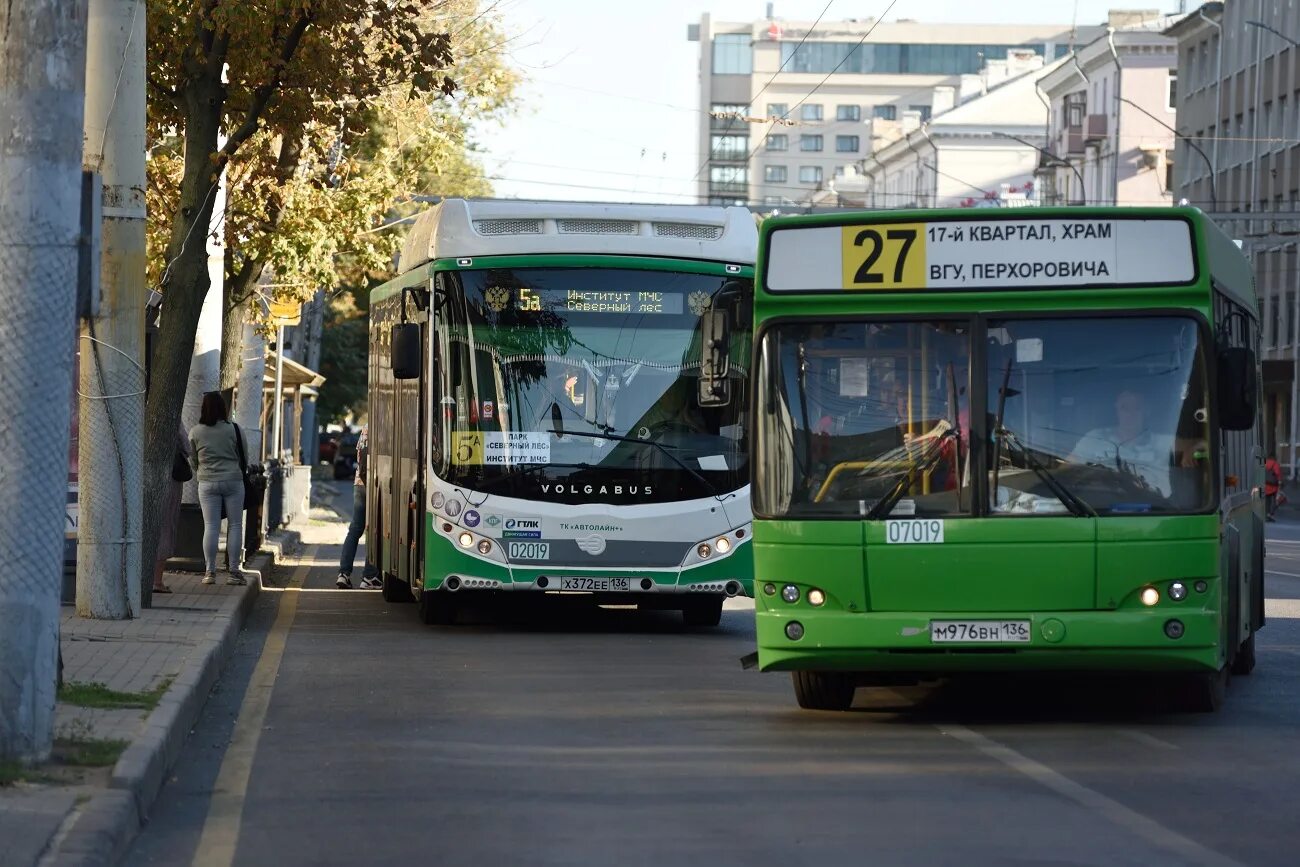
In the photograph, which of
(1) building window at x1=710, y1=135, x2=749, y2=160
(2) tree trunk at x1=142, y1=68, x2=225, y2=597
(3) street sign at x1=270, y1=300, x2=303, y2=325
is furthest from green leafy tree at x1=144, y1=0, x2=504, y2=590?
(1) building window at x1=710, y1=135, x2=749, y2=160

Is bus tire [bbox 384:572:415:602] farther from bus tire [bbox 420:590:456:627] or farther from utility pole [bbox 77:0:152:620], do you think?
utility pole [bbox 77:0:152:620]

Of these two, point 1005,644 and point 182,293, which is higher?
point 182,293

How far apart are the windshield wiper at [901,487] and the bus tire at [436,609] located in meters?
7.35

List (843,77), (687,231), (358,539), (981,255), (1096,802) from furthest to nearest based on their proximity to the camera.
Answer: (843,77)
(358,539)
(687,231)
(981,255)
(1096,802)

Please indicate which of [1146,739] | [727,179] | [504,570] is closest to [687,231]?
[504,570]

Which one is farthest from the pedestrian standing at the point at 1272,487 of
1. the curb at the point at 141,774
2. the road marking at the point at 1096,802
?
the road marking at the point at 1096,802

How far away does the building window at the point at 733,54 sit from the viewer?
169 metres

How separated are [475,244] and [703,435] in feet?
7.04

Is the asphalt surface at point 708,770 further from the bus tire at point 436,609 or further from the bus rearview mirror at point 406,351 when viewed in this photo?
the bus tire at point 436,609

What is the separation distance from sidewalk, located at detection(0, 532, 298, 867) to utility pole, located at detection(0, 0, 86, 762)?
437 millimetres

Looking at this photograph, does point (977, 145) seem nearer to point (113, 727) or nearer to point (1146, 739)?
point (1146, 739)

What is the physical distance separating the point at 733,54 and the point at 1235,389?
16088 centimetres

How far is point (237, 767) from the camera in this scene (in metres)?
10.4

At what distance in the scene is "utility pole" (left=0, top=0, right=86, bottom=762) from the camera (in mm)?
9539
